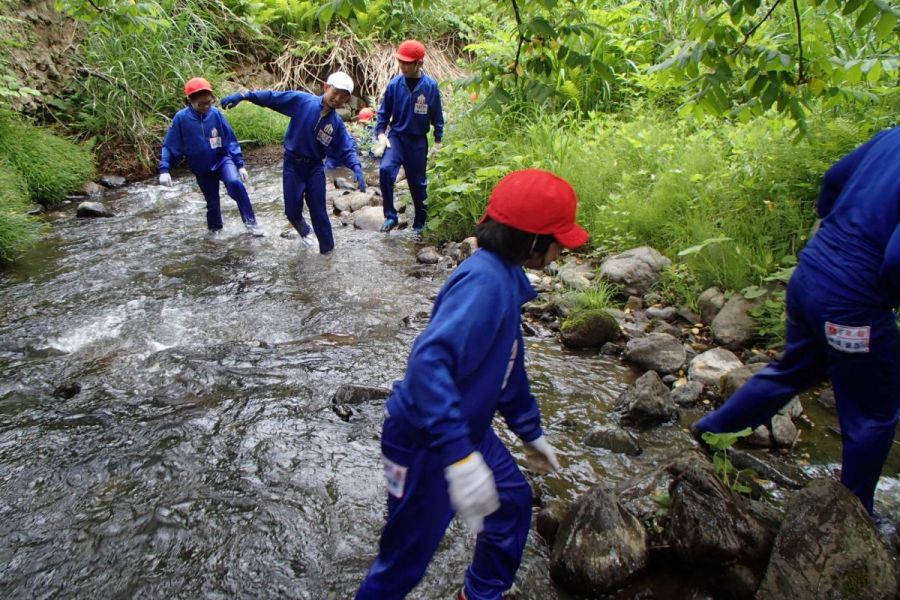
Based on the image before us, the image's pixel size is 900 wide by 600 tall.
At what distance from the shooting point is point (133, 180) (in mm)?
9867

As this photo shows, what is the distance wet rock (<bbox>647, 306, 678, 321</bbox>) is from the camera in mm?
4887

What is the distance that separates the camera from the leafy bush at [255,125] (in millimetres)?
11562

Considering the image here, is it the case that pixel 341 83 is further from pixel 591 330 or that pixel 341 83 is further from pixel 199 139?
pixel 591 330

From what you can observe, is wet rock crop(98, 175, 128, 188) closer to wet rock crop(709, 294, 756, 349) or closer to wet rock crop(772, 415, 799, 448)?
wet rock crop(709, 294, 756, 349)

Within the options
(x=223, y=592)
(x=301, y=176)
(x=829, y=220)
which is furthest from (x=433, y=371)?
(x=301, y=176)

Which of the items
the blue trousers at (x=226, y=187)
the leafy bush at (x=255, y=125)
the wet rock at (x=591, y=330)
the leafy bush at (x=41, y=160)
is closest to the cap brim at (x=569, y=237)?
the wet rock at (x=591, y=330)

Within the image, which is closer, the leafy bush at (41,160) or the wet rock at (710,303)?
the wet rock at (710,303)

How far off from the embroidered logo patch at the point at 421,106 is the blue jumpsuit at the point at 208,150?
2.19 meters

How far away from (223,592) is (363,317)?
9.93 ft

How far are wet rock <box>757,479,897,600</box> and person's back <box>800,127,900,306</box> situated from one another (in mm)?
785

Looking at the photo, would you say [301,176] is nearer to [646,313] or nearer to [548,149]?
[548,149]

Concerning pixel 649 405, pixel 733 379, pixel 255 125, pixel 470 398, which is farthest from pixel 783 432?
pixel 255 125

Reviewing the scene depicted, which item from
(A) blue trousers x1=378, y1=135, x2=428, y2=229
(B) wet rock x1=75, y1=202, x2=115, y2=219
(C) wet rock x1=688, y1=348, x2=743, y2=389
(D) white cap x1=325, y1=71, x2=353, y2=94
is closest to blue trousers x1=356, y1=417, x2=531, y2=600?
(C) wet rock x1=688, y1=348, x2=743, y2=389

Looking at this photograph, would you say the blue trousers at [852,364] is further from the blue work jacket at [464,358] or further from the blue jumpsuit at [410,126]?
the blue jumpsuit at [410,126]
